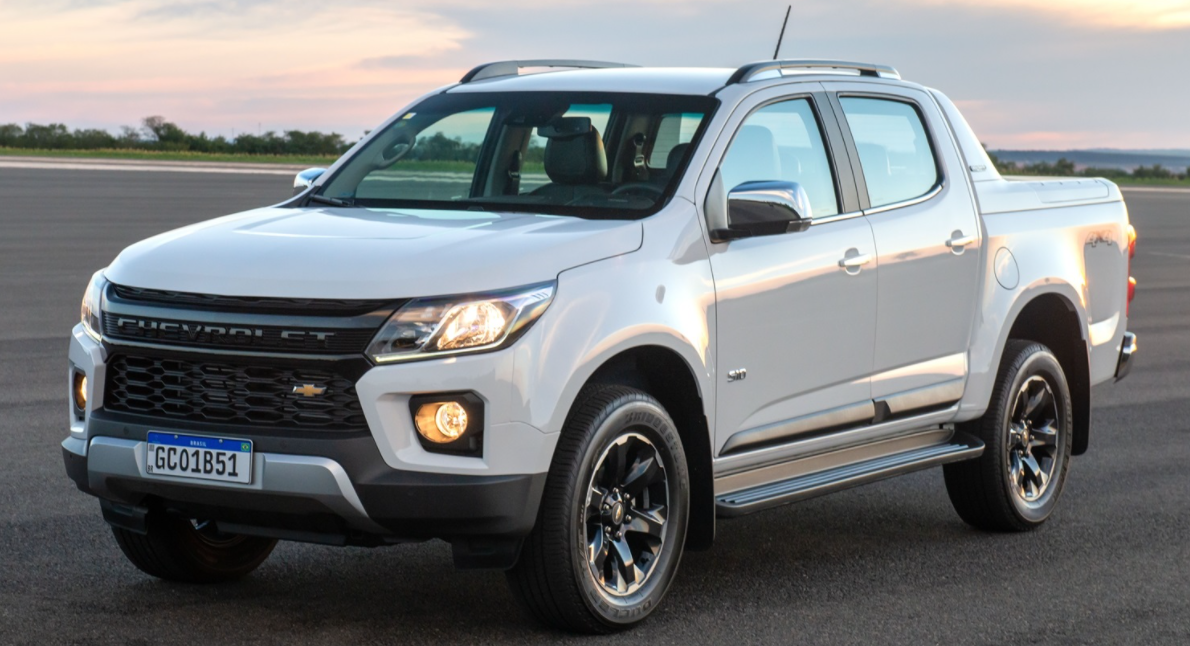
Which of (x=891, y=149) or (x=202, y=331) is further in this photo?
(x=891, y=149)

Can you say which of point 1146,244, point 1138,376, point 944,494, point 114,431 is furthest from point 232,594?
point 1146,244

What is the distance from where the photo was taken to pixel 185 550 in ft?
19.1

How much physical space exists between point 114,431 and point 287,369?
68 cm

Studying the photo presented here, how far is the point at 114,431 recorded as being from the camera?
5.04m

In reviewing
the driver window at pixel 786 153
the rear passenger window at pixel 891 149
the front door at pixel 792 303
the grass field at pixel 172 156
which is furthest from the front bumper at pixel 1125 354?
the grass field at pixel 172 156

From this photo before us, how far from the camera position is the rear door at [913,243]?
6.45 metres

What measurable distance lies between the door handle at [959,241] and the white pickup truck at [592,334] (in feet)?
0.06

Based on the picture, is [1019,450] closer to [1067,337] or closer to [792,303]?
[1067,337]

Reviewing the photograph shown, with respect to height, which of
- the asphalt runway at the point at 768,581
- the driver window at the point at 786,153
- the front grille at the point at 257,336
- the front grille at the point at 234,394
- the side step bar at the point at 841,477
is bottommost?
the asphalt runway at the point at 768,581

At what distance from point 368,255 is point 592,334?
729 mm

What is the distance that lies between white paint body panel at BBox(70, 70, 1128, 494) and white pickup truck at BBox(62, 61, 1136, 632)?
1 cm

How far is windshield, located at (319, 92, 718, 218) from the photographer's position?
5883mm

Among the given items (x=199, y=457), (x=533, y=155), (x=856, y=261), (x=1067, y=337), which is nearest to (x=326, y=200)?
(x=533, y=155)

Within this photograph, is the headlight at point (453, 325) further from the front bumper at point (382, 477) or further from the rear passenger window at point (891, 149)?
the rear passenger window at point (891, 149)
